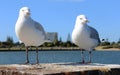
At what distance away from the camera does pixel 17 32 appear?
14.4 meters

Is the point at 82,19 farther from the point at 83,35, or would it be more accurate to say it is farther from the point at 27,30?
the point at 27,30

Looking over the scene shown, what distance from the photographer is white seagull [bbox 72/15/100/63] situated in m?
15.4

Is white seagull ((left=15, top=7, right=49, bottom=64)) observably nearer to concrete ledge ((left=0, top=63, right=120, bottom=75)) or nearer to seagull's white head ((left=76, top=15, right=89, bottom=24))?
concrete ledge ((left=0, top=63, right=120, bottom=75))

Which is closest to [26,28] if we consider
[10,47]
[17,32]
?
[17,32]

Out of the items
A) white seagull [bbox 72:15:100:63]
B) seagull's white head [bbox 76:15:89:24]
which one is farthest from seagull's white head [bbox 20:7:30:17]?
seagull's white head [bbox 76:15:89:24]

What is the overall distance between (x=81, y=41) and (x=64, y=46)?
381 ft

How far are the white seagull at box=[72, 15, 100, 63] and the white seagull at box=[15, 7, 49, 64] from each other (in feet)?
4.92

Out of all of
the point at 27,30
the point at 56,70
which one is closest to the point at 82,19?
the point at 27,30

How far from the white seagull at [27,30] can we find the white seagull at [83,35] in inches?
59.0

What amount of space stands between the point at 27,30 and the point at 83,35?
249cm

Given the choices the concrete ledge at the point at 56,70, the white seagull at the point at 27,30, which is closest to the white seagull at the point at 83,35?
the white seagull at the point at 27,30

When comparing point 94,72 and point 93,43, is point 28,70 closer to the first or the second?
point 94,72

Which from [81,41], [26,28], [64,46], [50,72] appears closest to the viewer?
[50,72]

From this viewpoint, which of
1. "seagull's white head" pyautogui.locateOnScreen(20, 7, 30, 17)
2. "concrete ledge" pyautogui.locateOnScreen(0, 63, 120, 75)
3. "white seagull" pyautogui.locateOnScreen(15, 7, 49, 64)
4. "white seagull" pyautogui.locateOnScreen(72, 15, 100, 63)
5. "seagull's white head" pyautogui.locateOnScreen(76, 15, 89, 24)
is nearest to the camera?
"concrete ledge" pyautogui.locateOnScreen(0, 63, 120, 75)
